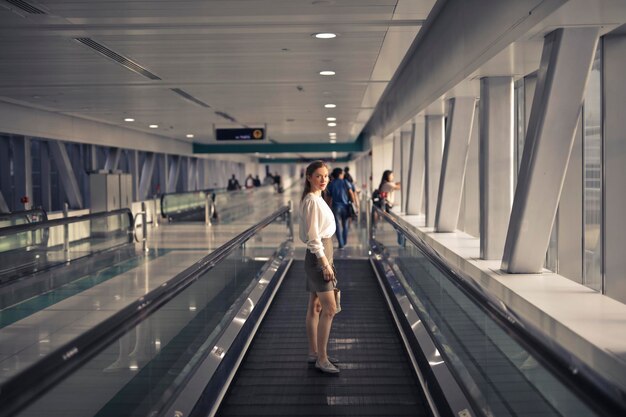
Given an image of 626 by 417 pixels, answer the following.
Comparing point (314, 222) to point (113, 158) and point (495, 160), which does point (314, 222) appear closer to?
point (495, 160)

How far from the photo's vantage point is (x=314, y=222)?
569 cm

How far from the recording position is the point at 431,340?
5.79 metres

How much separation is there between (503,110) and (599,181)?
1759 mm

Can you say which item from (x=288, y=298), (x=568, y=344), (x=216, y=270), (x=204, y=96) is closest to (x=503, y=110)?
(x=288, y=298)

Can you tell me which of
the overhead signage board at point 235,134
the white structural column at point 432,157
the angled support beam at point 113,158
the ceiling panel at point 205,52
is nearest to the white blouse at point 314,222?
the ceiling panel at point 205,52

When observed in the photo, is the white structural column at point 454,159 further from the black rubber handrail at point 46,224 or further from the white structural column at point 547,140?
the black rubber handrail at point 46,224

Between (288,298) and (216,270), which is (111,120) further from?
(216,270)

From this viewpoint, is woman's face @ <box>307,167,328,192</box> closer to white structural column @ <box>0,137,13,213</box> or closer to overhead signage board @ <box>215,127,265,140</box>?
white structural column @ <box>0,137,13,213</box>

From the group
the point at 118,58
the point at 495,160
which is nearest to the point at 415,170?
the point at 495,160

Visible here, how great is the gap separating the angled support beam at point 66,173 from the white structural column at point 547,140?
17272mm

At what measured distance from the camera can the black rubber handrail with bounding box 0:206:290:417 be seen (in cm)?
211

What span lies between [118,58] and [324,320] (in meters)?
6.40

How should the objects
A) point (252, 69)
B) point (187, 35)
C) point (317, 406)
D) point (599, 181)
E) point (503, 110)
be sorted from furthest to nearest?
point (252, 69), point (503, 110), point (187, 35), point (599, 181), point (317, 406)

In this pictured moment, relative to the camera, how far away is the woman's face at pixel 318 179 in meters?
5.80
